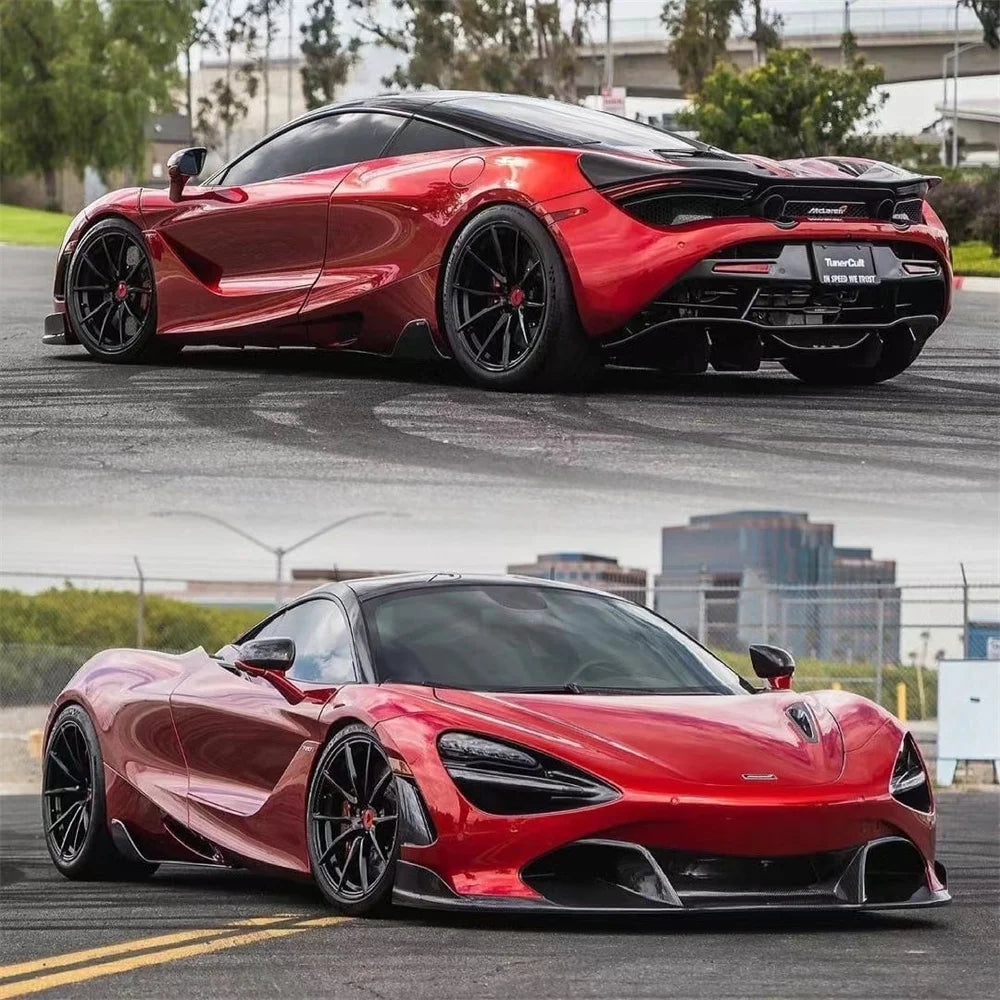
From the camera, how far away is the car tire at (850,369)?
9.09 meters

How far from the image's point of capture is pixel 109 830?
7.61m

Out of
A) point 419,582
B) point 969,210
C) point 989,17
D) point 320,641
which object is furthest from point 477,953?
point 989,17

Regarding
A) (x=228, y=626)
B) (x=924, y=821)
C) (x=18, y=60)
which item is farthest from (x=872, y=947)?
(x=18, y=60)

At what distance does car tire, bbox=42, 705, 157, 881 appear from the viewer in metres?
7.66

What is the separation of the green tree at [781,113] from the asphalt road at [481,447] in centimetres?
2522

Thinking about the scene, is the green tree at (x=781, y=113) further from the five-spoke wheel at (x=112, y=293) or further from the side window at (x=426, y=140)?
the side window at (x=426, y=140)

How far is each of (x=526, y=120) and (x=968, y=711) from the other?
32.2 feet

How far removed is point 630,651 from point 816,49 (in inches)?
2715

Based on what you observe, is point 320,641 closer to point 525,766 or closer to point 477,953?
point 525,766

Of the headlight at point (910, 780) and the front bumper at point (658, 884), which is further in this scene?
the headlight at point (910, 780)

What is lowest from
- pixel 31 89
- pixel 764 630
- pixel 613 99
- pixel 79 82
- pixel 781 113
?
pixel 764 630

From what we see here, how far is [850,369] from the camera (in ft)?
30.1

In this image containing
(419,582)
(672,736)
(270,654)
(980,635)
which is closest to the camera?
(672,736)

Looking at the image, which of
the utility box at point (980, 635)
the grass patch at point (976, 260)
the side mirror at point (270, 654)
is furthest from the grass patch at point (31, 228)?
the side mirror at point (270, 654)
